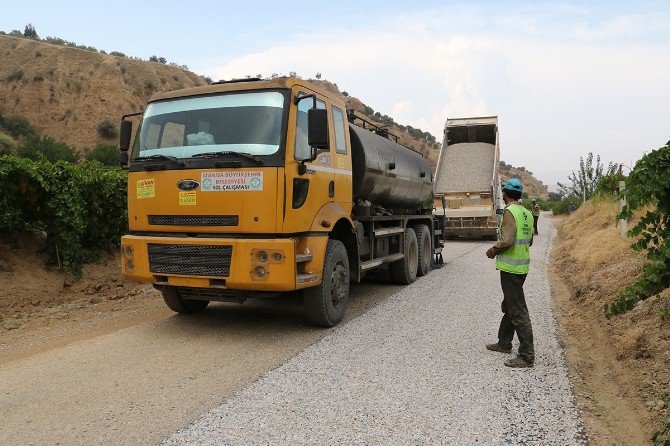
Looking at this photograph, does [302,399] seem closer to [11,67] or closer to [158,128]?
[158,128]

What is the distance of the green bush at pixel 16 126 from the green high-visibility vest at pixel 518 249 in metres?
45.1

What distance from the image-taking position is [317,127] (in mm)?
5594

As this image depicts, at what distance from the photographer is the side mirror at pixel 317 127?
5.59 m

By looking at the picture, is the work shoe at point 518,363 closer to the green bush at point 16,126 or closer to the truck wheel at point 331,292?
the truck wheel at point 331,292

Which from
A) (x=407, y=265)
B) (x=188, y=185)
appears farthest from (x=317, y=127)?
(x=407, y=265)

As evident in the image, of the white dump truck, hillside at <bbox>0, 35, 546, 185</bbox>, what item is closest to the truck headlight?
the white dump truck

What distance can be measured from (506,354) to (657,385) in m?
1.39

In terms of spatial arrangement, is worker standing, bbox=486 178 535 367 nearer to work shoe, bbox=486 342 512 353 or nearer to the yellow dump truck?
work shoe, bbox=486 342 512 353

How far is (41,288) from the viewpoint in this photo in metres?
8.40

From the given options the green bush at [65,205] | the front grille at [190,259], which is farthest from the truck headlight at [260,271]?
the green bush at [65,205]

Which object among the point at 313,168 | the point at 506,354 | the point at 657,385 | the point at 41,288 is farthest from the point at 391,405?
the point at 41,288

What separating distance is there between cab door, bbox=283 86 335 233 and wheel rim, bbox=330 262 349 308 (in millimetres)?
891

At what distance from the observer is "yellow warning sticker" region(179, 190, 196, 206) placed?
5680mm

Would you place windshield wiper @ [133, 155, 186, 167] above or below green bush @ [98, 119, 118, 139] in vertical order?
below
